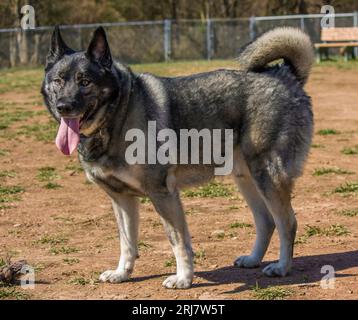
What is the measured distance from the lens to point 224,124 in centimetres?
545

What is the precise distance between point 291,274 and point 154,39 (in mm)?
28827

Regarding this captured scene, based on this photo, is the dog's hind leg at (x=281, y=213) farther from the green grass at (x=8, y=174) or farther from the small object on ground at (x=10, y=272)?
the green grass at (x=8, y=174)

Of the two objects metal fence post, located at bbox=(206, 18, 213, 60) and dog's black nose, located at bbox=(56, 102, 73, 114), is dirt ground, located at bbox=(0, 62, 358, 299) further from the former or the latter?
metal fence post, located at bbox=(206, 18, 213, 60)

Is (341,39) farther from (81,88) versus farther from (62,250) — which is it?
(81,88)

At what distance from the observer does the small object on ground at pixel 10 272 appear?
530 centimetres

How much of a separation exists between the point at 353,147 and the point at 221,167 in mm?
5543

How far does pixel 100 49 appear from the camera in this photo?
5188mm

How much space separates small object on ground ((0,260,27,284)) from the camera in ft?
17.4

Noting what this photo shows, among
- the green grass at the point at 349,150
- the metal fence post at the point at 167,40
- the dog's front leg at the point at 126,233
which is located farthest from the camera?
the metal fence post at the point at 167,40

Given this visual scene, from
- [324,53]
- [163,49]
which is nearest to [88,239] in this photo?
[324,53]

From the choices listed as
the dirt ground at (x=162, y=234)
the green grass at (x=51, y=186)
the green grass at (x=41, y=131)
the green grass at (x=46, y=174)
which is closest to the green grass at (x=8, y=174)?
the dirt ground at (x=162, y=234)

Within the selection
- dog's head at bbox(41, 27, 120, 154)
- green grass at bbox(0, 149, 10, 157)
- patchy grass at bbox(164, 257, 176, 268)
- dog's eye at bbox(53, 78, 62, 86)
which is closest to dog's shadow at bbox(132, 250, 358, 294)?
patchy grass at bbox(164, 257, 176, 268)

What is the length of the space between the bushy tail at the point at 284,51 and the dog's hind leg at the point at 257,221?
2.84 ft
